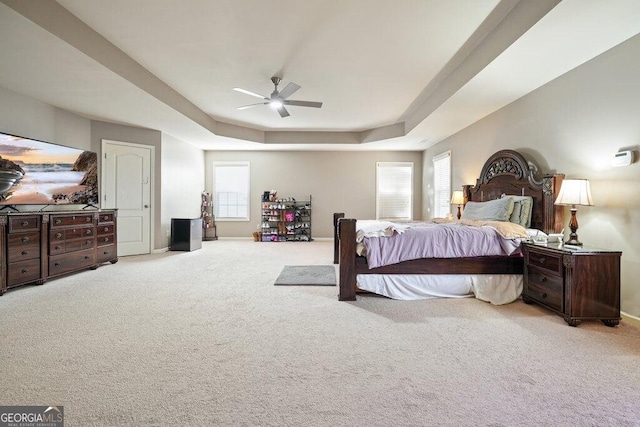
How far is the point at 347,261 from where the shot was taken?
124 inches

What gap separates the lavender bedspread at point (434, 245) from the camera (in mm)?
3139

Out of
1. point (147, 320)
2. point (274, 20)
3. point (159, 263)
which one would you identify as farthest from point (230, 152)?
point (147, 320)

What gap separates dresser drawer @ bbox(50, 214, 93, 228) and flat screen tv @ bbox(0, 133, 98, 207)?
0.38 meters

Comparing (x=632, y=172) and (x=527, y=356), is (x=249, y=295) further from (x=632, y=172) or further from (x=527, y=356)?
(x=632, y=172)

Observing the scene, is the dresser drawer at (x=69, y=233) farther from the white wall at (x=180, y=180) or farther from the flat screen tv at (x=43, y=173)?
the white wall at (x=180, y=180)

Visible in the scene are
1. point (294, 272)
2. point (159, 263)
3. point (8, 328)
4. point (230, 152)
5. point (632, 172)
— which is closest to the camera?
point (8, 328)

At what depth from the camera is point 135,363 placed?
1.86m

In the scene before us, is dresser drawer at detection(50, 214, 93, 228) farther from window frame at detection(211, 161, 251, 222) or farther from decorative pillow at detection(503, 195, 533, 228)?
decorative pillow at detection(503, 195, 533, 228)

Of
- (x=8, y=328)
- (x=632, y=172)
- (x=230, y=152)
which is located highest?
(x=230, y=152)

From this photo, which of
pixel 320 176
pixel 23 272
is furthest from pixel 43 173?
pixel 320 176

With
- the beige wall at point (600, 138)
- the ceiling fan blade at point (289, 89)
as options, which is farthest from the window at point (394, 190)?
the ceiling fan blade at point (289, 89)

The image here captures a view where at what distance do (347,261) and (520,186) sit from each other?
2608mm

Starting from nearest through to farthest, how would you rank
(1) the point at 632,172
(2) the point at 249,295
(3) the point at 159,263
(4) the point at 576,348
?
(4) the point at 576,348, (1) the point at 632,172, (2) the point at 249,295, (3) the point at 159,263

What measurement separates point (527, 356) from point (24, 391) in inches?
116
